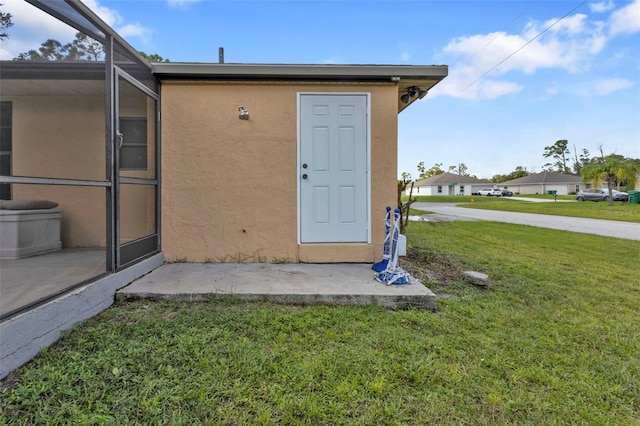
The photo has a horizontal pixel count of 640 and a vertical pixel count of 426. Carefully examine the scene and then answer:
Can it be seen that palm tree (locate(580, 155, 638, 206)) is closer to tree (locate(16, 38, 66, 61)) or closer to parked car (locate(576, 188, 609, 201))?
parked car (locate(576, 188, 609, 201))

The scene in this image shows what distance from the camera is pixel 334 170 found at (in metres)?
4.09

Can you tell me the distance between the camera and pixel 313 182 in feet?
13.4

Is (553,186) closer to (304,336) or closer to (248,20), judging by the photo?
(248,20)

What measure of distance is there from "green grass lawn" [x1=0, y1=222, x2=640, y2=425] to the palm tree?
2863 cm

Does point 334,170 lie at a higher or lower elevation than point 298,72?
lower


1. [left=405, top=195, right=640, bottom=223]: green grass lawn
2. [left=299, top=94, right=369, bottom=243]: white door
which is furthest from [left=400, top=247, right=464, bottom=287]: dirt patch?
[left=405, top=195, right=640, bottom=223]: green grass lawn

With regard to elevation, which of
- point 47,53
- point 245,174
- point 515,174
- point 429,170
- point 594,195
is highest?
point 429,170

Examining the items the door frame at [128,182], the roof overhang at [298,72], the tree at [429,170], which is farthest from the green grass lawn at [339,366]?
the tree at [429,170]

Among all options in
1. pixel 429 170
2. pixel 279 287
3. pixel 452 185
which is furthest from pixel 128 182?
pixel 429 170

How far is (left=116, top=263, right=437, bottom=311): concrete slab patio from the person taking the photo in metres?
2.89

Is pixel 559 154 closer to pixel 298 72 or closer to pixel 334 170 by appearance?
pixel 334 170

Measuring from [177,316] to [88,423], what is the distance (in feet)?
3.80

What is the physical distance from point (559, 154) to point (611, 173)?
42989 mm

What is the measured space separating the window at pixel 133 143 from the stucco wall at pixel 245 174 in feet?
0.90
